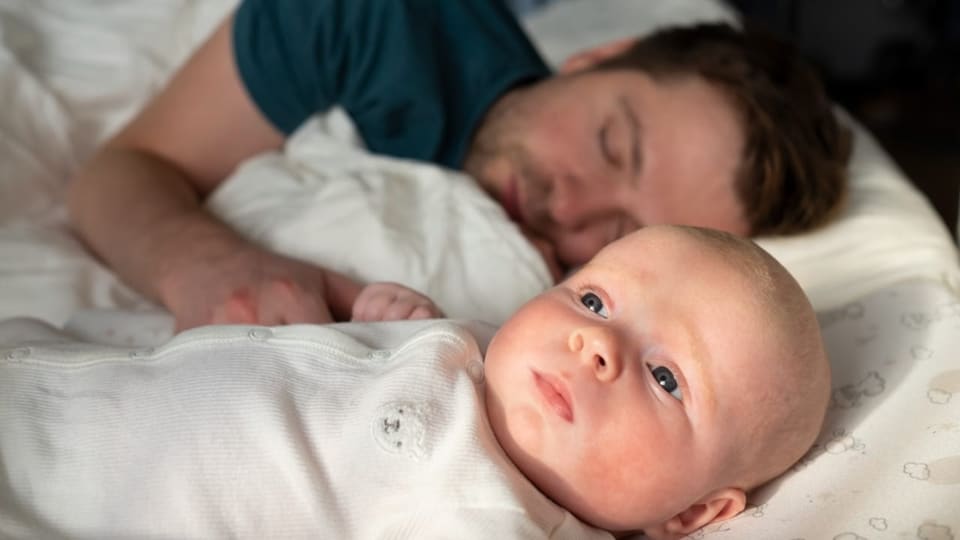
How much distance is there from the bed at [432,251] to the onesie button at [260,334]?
0.75ft

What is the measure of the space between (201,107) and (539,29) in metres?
1.10

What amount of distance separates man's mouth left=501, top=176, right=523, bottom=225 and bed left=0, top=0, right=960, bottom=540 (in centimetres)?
10

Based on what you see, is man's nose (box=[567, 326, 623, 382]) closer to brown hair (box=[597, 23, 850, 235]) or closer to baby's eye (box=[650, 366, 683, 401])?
baby's eye (box=[650, 366, 683, 401])

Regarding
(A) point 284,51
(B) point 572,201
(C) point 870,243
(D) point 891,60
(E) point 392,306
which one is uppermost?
(A) point 284,51

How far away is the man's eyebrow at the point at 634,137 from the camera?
1379 mm

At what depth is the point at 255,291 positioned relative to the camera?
3.47 ft

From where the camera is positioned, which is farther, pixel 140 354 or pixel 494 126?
pixel 494 126

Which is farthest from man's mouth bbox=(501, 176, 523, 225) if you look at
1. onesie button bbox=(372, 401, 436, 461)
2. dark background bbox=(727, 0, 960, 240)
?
dark background bbox=(727, 0, 960, 240)

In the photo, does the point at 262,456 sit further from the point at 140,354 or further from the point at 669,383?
the point at 669,383

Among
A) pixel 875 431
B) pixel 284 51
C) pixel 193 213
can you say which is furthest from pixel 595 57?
pixel 875 431

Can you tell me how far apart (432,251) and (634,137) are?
0.39 m

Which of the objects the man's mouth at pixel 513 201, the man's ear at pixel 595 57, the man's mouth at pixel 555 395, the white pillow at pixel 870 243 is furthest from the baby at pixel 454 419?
the man's ear at pixel 595 57

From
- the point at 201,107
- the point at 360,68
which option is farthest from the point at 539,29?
the point at 201,107

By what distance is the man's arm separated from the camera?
1066 mm
